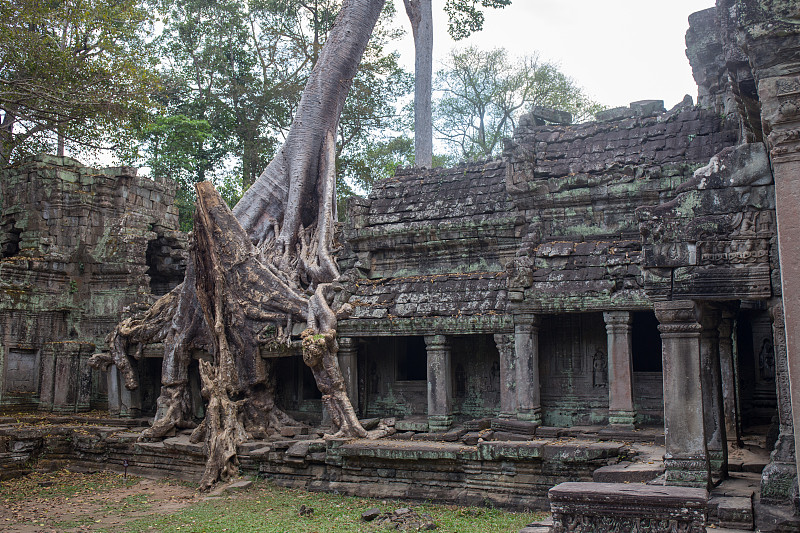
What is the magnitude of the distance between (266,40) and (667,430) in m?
25.4

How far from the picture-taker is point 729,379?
395 inches

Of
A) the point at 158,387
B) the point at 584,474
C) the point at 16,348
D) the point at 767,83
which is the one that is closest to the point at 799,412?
the point at 767,83

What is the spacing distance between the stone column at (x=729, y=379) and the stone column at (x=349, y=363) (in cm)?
670

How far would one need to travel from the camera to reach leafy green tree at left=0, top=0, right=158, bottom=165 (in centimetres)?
1730

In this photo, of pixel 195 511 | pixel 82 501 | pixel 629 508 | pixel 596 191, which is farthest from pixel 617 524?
pixel 82 501

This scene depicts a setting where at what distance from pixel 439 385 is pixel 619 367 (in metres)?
3.25

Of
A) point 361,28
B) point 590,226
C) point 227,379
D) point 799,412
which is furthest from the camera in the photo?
point 361,28

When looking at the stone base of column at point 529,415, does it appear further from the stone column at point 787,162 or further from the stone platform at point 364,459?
the stone column at point 787,162

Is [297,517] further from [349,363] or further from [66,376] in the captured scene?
[66,376]

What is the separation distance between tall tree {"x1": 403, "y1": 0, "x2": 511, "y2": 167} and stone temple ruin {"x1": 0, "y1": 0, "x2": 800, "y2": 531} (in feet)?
20.5

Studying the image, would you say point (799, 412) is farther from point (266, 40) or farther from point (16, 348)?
point (266, 40)

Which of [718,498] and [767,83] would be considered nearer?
[767,83]

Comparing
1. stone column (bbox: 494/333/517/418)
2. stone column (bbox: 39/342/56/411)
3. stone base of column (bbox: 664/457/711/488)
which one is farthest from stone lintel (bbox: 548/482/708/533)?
stone column (bbox: 39/342/56/411)

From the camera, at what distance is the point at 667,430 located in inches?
285
